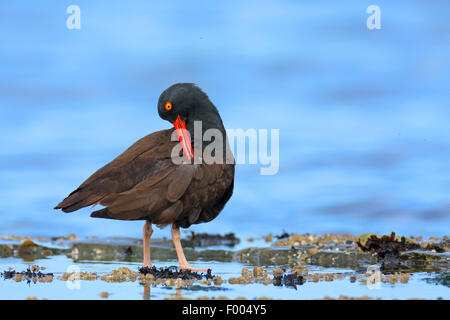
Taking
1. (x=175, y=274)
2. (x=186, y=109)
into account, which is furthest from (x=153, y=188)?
(x=186, y=109)

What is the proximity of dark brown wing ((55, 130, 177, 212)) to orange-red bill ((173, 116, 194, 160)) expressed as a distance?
6.3 inches

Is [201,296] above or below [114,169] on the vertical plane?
below

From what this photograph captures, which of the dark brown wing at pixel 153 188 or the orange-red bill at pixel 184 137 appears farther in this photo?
the orange-red bill at pixel 184 137

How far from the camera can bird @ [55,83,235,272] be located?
7676 mm

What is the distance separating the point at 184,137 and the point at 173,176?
0.68m

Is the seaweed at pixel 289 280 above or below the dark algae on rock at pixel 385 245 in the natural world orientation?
below

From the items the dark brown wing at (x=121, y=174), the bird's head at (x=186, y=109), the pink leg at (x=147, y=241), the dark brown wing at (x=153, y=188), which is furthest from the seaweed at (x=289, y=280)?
the bird's head at (x=186, y=109)

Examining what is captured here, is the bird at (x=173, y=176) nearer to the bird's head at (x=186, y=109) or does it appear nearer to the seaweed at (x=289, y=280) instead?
the bird's head at (x=186, y=109)

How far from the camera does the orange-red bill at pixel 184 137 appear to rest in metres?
7.96

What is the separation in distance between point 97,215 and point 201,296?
2.26 meters
